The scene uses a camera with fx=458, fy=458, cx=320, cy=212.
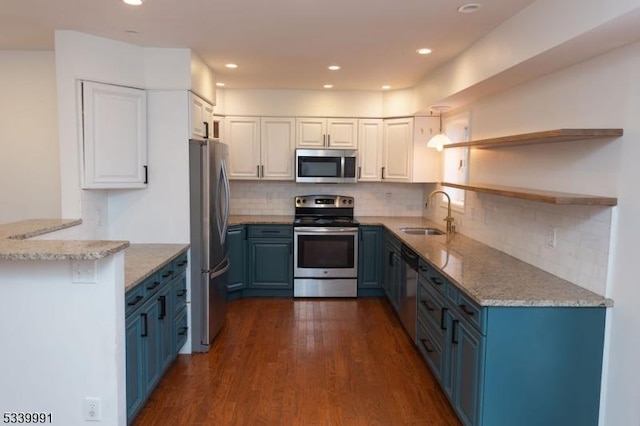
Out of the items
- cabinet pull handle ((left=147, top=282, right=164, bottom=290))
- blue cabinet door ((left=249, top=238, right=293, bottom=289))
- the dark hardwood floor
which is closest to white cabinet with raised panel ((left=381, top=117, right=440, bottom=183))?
blue cabinet door ((left=249, top=238, right=293, bottom=289))

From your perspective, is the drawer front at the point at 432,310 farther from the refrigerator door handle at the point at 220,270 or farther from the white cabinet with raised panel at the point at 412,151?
the white cabinet with raised panel at the point at 412,151

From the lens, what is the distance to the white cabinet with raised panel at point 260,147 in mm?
5590

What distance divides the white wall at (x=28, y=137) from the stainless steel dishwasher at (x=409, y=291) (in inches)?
123

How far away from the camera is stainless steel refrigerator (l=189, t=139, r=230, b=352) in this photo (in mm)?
3756

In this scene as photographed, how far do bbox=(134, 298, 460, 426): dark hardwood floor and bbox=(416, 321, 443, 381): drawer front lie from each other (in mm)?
155

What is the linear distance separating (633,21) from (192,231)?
319cm

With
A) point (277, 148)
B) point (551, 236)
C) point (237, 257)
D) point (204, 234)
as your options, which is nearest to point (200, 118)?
point (204, 234)

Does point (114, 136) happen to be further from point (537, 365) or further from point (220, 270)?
point (537, 365)

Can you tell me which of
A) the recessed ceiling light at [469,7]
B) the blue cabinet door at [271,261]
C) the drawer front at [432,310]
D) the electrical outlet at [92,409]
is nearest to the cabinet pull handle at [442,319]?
the drawer front at [432,310]

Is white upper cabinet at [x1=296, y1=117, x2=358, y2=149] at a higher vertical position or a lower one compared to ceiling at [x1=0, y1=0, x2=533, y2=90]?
lower

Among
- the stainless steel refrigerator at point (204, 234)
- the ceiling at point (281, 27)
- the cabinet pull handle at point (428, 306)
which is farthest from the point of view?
the stainless steel refrigerator at point (204, 234)

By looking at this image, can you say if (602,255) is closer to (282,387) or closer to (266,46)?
(282,387)

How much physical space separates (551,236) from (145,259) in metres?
2.71

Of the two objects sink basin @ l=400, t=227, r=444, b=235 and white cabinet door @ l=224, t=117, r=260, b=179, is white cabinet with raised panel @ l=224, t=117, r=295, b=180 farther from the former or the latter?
sink basin @ l=400, t=227, r=444, b=235
